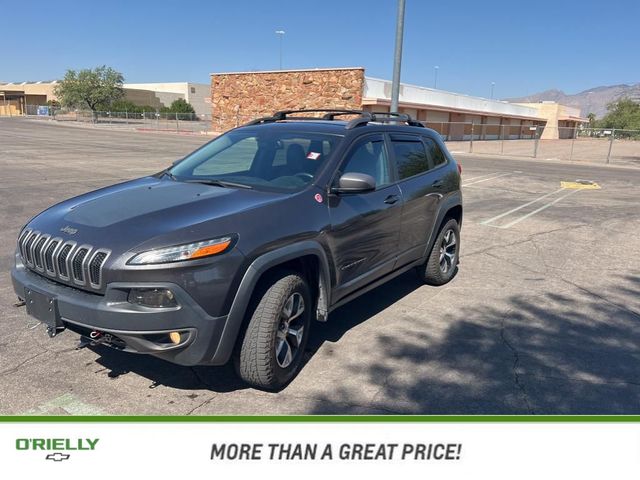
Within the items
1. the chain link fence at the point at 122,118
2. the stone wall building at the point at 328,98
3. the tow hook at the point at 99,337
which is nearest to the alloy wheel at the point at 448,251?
the tow hook at the point at 99,337

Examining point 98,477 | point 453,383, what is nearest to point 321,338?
point 453,383

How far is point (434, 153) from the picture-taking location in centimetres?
555

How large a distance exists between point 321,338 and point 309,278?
812 millimetres

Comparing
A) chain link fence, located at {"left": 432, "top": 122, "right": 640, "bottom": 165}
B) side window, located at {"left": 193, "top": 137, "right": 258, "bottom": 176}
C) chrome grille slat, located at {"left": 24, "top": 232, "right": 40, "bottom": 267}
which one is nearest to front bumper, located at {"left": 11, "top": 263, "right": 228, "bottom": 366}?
chrome grille slat, located at {"left": 24, "top": 232, "right": 40, "bottom": 267}

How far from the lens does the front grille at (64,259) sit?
2.88m

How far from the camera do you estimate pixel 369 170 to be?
14.2 ft

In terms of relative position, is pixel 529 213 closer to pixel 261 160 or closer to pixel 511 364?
pixel 511 364

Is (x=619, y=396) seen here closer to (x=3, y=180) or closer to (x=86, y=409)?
(x=86, y=409)

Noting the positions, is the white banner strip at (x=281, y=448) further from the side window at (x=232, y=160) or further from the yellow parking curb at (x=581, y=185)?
the yellow parking curb at (x=581, y=185)

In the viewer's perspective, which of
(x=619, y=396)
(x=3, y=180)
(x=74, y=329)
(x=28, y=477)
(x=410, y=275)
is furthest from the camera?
(x=3, y=180)

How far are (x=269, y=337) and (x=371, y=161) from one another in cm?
192

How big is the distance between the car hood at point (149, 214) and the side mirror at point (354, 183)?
1.57 feet

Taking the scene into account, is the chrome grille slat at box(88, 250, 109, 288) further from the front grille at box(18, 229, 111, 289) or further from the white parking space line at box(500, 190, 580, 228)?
the white parking space line at box(500, 190, 580, 228)

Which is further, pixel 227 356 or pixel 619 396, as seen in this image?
pixel 619 396
